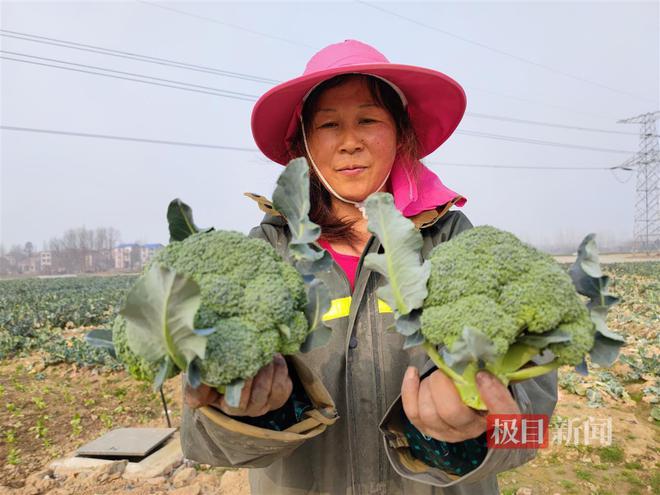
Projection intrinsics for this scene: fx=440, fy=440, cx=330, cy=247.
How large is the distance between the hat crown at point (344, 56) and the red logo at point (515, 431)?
1.30 metres

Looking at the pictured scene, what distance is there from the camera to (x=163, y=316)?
37.9 inches

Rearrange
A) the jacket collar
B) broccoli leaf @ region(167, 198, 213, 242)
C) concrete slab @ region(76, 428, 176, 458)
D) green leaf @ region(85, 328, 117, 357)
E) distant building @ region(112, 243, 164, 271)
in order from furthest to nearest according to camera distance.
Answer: distant building @ region(112, 243, 164, 271)
concrete slab @ region(76, 428, 176, 458)
the jacket collar
broccoli leaf @ region(167, 198, 213, 242)
green leaf @ region(85, 328, 117, 357)

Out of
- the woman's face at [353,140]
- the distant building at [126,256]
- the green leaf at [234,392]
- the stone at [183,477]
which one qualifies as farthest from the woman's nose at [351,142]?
the distant building at [126,256]

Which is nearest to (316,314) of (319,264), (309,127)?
(319,264)

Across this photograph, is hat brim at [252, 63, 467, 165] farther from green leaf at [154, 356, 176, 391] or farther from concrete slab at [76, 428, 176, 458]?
concrete slab at [76, 428, 176, 458]

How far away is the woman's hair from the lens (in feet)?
5.84

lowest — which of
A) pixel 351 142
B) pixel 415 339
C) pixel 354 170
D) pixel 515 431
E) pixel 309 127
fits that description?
pixel 515 431

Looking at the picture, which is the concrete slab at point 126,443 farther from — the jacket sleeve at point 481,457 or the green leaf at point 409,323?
the green leaf at point 409,323

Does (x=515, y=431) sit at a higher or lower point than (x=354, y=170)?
lower

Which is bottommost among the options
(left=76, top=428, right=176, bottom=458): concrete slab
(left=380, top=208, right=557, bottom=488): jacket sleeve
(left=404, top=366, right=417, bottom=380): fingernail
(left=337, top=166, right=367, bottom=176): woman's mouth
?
(left=76, top=428, right=176, bottom=458): concrete slab

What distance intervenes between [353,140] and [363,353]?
790mm

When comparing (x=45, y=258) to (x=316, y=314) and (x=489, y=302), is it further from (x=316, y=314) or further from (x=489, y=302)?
(x=489, y=302)

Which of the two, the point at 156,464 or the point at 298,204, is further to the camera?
the point at 156,464

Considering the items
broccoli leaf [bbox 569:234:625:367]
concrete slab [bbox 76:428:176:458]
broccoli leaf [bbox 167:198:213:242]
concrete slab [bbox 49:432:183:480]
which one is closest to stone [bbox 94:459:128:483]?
concrete slab [bbox 49:432:183:480]
